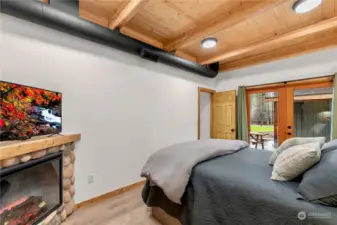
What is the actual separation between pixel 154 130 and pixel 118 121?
0.83 meters

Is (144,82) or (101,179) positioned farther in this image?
(144,82)

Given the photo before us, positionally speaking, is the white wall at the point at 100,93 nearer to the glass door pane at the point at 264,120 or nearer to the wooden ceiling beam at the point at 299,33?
the wooden ceiling beam at the point at 299,33

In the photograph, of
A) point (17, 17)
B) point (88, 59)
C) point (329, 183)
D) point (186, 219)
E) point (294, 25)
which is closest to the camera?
point (329, 183)

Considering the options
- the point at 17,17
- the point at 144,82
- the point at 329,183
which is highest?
the point at 17,17

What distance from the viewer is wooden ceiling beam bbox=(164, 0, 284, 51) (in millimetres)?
2023

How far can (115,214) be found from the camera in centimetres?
213

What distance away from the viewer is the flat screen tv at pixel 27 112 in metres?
1.57

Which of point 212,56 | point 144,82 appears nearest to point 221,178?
point 144,82

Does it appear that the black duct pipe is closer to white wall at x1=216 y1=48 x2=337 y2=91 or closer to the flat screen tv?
the flat screen tv

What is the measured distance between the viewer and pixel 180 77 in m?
3.91

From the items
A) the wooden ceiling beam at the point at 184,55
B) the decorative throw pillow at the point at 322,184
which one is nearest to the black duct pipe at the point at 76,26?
the wooden ceiling beam at the point at 184,55

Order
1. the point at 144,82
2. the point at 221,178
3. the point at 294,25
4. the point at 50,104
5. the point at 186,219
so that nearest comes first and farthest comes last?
the point at 221,178, the point at 186,219, the point at 50,104, the point at 294,25, the point at 144,82

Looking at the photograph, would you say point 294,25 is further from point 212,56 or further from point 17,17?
point 17,17

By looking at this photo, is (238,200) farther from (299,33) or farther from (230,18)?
(299,33)
